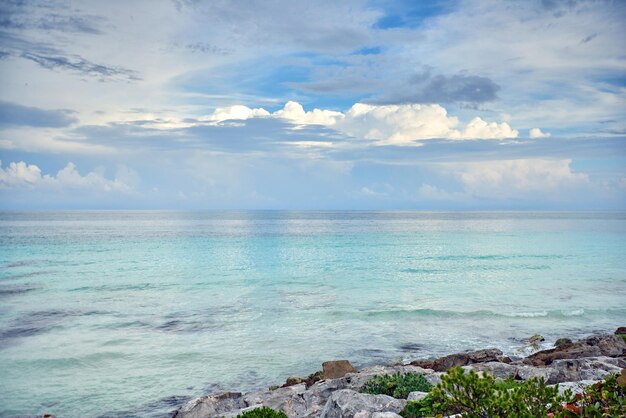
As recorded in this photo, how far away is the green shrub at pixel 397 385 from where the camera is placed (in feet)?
43.3

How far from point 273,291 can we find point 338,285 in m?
5.68

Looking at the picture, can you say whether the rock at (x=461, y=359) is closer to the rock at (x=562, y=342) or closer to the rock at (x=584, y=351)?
the rock at (x=584, y=351)

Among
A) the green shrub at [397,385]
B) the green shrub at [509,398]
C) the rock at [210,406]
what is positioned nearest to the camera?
the green shrub at [509,398]

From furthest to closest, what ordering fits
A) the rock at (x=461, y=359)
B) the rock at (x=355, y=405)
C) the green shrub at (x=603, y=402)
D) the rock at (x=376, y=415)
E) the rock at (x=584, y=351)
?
the rock at (x=584, y=351) → the rock at (x=461, y=359) → the rock at (x=355, y=405) → the rock at (x=376, y=415) → the green shrub at (x=603, y=402)

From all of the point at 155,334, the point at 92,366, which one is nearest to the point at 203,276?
the point at 155,334

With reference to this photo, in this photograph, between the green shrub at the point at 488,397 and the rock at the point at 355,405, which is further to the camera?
the rock at the point at 355,405

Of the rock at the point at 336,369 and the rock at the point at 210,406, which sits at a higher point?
the rock at the point at 336,369

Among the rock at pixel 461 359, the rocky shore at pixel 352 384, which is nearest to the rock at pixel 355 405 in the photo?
the rocky shore at pixel 352 384

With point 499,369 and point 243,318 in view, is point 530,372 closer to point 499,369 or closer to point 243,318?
point 499,369

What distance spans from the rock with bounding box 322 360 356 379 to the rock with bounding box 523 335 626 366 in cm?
695

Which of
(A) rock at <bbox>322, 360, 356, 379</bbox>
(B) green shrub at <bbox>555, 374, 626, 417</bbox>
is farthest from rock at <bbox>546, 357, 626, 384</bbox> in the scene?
(B) green shrub at <bbox>555, 374, 626, 417</bbox>

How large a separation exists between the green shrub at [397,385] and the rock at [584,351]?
667cm

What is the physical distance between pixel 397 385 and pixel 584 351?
9.66 metres

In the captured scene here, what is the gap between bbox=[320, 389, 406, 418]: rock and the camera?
10691mm
